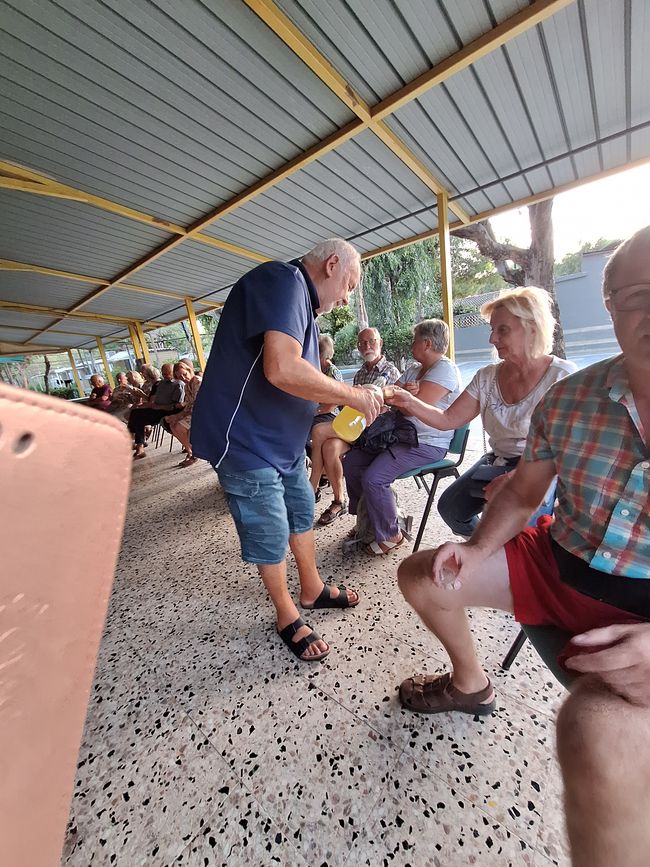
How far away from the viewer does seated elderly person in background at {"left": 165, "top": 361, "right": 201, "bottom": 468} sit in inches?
161

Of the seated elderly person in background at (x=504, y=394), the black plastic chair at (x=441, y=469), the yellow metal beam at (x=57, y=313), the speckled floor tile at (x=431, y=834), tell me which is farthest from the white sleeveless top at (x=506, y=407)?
the yellow metal beam at (x=57, y=313)

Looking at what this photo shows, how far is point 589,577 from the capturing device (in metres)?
0.79

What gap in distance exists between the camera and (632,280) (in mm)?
722

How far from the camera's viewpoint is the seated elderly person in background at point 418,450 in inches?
75.9

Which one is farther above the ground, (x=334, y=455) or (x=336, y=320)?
(x=336, y=320)

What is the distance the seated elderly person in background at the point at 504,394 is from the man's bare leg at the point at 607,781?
77 cm

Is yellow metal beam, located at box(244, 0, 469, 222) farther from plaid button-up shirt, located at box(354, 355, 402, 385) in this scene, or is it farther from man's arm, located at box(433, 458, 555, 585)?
man's arm, located at box(433, 458, 555, 585)

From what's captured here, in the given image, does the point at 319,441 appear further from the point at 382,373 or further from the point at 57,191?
the point at 57,191

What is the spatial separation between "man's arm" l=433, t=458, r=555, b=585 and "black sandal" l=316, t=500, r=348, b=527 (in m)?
1.57

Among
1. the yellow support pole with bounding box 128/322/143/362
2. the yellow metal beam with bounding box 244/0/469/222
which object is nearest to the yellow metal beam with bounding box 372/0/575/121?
the yellow metal beam with bounding box 244/0/469/222

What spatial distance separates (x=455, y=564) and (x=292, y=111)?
291 cm

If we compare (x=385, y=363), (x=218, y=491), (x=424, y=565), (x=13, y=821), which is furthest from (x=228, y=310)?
(x=218, y=491)

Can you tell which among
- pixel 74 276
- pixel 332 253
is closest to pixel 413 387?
pixel 332 253

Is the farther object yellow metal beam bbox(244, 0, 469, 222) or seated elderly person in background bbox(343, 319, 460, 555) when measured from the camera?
seated elderly person in background bbox(343, 319, 460, 555)
